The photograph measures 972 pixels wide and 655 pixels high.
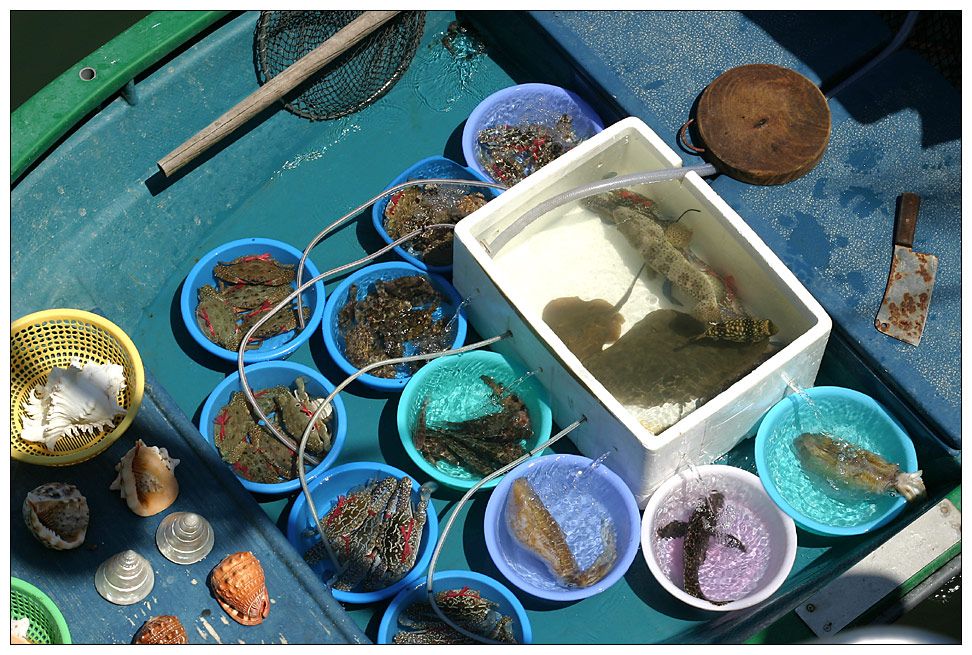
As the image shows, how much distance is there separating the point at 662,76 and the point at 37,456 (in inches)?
143

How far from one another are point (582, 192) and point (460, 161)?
118 cm

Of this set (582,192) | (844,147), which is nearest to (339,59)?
(582,192)

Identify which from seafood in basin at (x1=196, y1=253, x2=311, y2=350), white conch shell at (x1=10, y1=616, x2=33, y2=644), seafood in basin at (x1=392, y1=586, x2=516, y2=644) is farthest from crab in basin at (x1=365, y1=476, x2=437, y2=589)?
white conch shell at (x1=10, y1=616, x2=33, y2=644)

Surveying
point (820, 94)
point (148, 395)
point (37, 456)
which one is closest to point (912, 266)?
point (820, 94)

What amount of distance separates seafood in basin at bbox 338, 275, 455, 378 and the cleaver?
83.6 inches

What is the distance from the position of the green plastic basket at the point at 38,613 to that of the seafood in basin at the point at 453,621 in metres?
1.33

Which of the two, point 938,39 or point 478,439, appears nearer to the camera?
point 478,439

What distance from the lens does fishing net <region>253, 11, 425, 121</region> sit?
16.2 ft

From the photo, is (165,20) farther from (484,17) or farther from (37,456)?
(37,456)

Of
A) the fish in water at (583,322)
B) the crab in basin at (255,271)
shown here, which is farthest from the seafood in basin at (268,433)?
the fish in water at (583,322)

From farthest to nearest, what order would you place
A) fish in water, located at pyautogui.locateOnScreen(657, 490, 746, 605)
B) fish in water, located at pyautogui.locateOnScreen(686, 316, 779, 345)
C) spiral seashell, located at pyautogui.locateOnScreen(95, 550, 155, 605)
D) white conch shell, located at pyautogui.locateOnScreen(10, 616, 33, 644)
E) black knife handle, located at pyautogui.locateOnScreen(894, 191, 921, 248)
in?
black knife handle, located at pyautogui.locateOnScreen(894, 191, 921, 248) < fish in water, located at pyautogui.locateOnScreen(686, 316, 779, 345) < fish in water, located at pyautogui.locateOnScreen(657, 490, 746, 605) < spiral seashell, located at pyautogui.locateOnScreen(95, 550, 155, 605) < white conch shell, located at pyautogui.locateOnScreen(10, 616, 33, 644)

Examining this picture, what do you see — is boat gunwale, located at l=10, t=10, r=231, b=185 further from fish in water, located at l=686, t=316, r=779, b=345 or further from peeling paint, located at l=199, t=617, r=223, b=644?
fish in water, located at l=686, t=316, r=779, b=345

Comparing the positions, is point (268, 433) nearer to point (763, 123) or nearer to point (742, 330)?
point (742, 330)

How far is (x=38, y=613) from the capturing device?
351 cm
